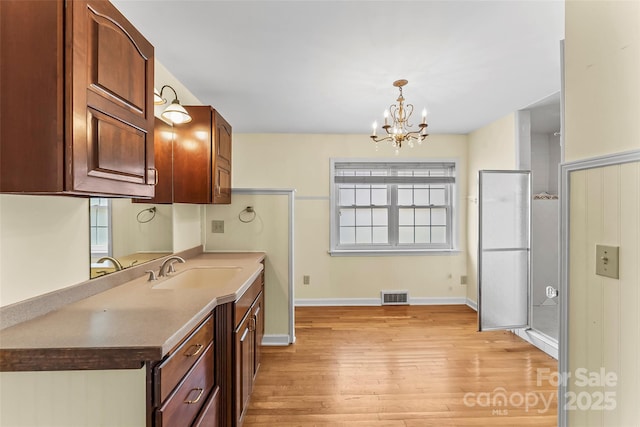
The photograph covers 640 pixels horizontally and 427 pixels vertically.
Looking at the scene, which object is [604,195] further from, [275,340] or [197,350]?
[275,340]

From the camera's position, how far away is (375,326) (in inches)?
139

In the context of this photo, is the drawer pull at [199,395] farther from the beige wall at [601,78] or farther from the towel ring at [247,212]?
the towel ring at [247,212]

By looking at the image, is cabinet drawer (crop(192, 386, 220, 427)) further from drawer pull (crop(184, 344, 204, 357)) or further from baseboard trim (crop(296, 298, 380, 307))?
baseboard trim (crop(296, 298, 380, 307))

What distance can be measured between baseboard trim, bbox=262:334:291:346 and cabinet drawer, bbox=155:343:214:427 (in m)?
1.62

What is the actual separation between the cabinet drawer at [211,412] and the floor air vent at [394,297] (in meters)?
3.12

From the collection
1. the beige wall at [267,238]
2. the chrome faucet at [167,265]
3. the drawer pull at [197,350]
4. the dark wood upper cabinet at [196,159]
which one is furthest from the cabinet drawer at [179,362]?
the beige wall at [267,238]

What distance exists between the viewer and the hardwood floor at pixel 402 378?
78.7 inches

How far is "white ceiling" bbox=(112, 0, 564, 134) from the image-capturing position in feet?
5.57

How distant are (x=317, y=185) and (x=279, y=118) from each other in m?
1.12

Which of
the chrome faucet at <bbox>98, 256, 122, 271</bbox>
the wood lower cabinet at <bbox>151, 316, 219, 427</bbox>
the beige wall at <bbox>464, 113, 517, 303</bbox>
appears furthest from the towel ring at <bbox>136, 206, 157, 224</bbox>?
the beige wall at <bbox>464, 113, 517, 303</bbox>

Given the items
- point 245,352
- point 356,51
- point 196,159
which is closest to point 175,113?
point 196,159

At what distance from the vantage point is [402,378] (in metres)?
2.41

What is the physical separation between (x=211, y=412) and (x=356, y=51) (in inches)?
91.3

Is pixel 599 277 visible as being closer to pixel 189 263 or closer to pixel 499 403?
pixel 499 403
